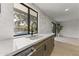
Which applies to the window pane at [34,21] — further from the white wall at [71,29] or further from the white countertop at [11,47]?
the white wall at [71,29]

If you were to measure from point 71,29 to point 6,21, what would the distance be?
12.0m

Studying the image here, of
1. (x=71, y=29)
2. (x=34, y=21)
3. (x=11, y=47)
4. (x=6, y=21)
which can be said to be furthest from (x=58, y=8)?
(x=71, y=29)

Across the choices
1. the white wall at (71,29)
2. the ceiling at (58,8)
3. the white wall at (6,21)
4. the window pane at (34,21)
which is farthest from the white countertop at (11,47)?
the white wall at (71,29)

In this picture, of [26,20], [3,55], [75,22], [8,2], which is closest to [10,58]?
[3,55]

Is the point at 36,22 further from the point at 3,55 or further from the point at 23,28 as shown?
the point at 3,55

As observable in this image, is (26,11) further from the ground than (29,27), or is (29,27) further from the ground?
(26,11)

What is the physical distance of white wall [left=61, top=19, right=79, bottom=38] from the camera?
13.0 metres

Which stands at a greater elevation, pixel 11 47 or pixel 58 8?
pixel 58 8

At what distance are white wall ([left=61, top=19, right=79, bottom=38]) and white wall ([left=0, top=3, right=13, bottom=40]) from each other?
11.4 metres

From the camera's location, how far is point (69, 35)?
13.7 m

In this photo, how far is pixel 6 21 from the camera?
2113 millimetres

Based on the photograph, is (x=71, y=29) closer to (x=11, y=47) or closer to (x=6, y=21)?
(x=6, y=21)

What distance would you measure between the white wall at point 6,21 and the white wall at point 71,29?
37.5ft

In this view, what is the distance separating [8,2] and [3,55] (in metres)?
1.47
